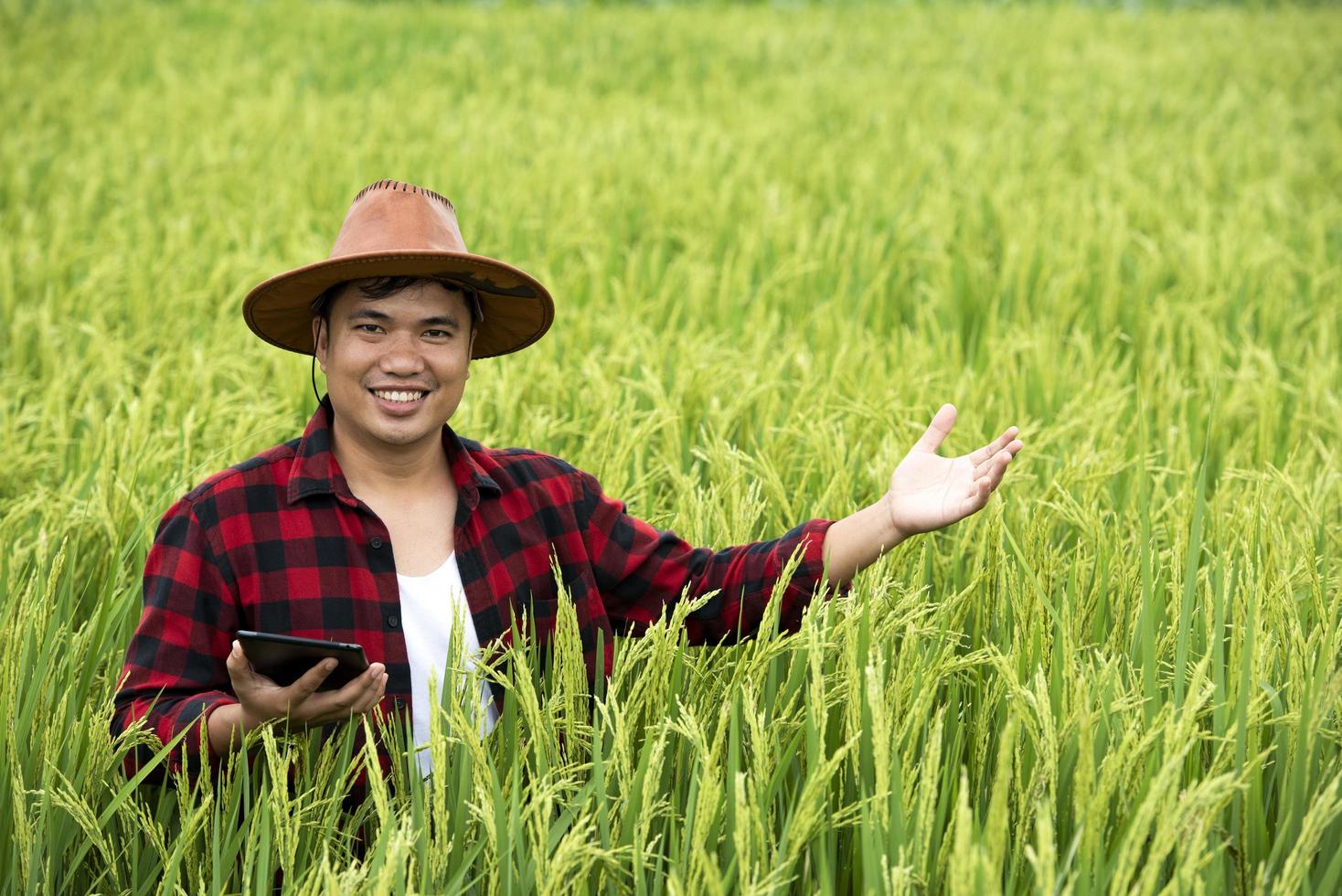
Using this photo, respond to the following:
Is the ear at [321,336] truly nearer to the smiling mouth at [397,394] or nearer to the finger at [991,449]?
the smiling mouth at [397,394]

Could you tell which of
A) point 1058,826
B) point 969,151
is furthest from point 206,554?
point 969,151

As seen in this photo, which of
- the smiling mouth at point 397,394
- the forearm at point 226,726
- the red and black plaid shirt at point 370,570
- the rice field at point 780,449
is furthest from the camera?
the smiling mouth at point 397,394

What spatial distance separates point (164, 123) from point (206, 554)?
6.46 m

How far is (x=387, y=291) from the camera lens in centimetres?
178

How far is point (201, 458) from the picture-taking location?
109 inches

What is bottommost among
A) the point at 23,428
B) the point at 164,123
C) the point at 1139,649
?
the point at 1139,649

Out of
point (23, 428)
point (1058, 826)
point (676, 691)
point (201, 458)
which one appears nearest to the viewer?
point (1058, 826)

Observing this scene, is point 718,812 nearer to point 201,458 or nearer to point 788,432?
point 788,432

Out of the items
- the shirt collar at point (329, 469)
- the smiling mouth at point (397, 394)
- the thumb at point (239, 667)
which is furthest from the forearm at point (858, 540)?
the thumb at point (239, 667)

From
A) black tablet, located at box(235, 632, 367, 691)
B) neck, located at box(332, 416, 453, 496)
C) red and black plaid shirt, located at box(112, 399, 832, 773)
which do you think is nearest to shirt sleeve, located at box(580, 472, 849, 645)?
red and black plaid shirt, located at box(112, 399, 832, 773)

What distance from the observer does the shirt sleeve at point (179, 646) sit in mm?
1592

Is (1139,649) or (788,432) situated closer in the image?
(1139,649)

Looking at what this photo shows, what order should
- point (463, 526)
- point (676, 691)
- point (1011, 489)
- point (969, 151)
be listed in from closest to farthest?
point (676, 691) < point (463, 526) < point (1011, 489) < point (969, 151)

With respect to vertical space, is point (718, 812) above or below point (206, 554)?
below
